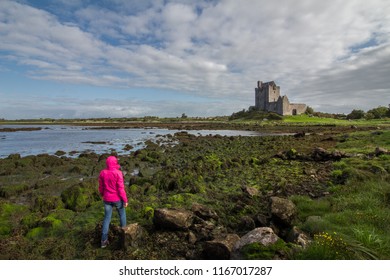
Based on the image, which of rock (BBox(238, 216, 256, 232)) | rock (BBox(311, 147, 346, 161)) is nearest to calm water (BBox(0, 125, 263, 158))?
rock (BBox(311, 147, 346, 161))

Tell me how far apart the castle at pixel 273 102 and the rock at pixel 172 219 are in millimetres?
98737

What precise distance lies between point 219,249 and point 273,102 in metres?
110

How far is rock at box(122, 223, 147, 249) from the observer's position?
696cm

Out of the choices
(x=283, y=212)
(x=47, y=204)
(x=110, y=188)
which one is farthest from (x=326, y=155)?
(x=47, y=204)

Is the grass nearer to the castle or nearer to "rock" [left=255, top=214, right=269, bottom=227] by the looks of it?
"rock" [left=255, top=214, right=269, bottom=227]

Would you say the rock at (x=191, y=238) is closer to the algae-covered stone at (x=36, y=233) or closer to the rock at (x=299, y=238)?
the rock at (x=299, y=238)

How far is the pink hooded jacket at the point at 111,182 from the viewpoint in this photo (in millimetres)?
7285

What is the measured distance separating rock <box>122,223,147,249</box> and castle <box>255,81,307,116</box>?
99841mm

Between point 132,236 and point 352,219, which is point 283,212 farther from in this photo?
point 132,236

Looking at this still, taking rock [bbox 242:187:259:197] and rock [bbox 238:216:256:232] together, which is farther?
rock [bbox 242:187:259:197]

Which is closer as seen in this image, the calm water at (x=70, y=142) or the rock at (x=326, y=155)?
the rock at (x=326, y=155)

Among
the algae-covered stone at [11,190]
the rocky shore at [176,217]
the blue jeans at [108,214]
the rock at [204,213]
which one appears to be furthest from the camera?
the algae-covered stone at [11,190]

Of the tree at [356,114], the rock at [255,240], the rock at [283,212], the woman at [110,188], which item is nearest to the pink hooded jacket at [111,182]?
the woman at [110,188]
